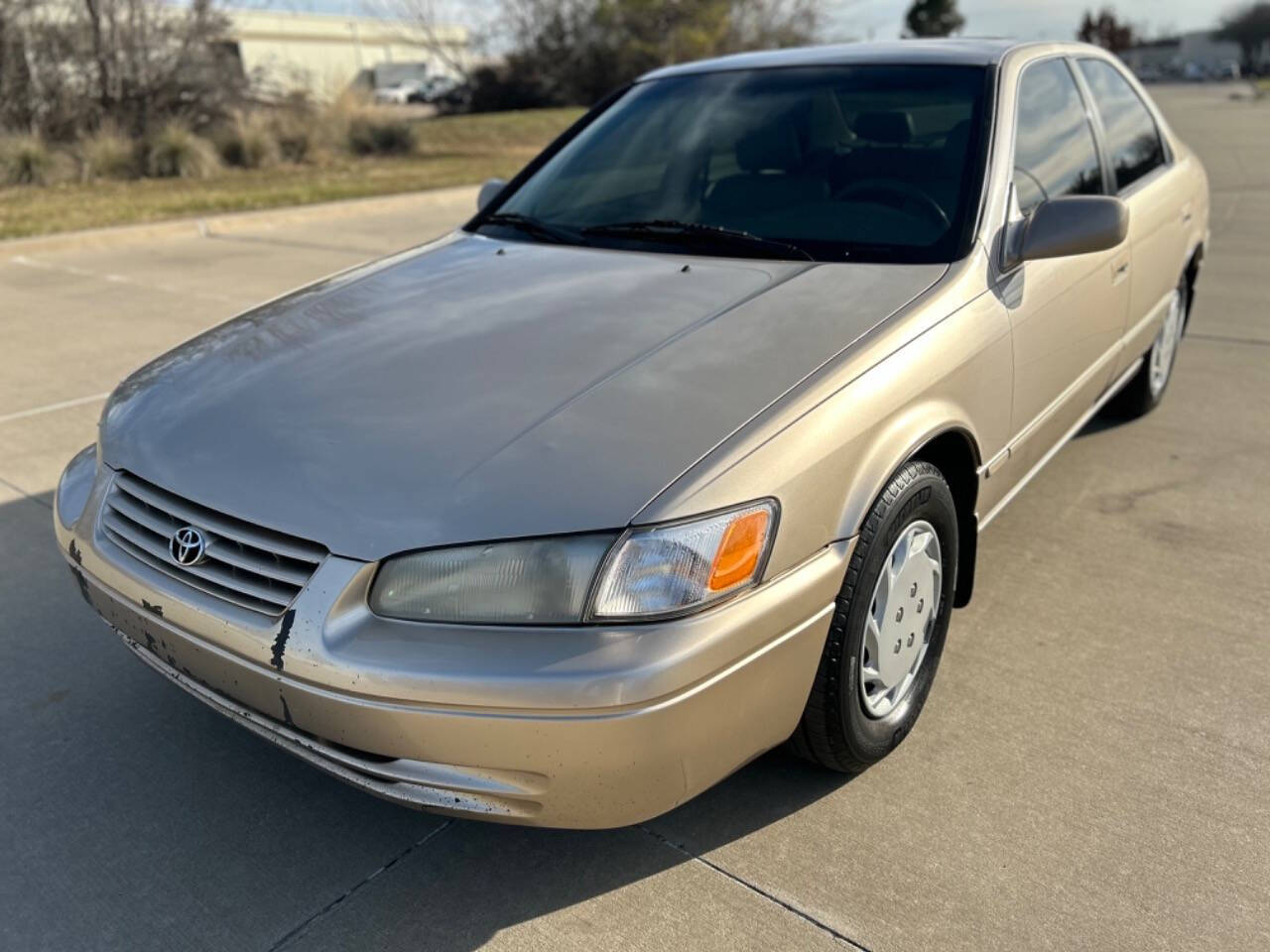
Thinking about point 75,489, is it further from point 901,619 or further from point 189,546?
point 901,619

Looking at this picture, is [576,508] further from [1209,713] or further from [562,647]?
[1209,713]

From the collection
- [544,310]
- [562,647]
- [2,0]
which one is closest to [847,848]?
[562,647]

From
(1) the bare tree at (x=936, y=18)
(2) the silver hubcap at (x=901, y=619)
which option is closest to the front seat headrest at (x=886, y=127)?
(2) the silver hubcap at (x=901, y=619)

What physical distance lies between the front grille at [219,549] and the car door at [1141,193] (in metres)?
3.16

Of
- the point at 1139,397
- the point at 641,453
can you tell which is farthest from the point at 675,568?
the point at 1139,397

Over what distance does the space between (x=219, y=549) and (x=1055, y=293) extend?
7.79 feet

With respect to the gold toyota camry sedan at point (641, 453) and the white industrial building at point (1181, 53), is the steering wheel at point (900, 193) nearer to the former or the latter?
the gold toyota camry sedan at point (641, 453)

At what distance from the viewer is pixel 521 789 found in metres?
1.94

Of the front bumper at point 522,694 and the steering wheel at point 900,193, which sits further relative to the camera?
the steering wheel at point 900,193

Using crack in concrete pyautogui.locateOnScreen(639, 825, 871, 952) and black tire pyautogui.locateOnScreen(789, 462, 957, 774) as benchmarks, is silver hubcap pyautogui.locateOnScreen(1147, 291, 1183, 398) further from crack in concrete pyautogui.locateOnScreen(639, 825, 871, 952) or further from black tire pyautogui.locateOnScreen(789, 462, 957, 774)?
crack in concrete pyautogui.locateOnScreen(639, 825, 871, 952)

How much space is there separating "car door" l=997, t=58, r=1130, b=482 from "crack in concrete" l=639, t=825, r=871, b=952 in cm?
144

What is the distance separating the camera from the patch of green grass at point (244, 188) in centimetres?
1059

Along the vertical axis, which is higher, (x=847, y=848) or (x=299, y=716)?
(x=299, y=716)

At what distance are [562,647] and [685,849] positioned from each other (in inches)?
29.1
